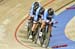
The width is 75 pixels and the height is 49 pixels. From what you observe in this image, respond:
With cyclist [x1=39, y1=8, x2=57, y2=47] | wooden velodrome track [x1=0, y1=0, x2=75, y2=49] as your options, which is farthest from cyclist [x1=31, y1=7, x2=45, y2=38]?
wooden velodrome track [x1=0, y1=0, x2=75, y2=49]

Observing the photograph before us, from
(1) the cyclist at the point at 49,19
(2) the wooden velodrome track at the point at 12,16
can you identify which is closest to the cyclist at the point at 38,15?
(1) the cyclist at the point at 49,19

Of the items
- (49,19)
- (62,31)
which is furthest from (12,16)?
(49,19)

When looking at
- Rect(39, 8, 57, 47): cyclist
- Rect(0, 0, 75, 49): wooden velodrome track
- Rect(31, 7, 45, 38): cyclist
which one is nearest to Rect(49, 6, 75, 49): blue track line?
Rect(0, 0, 75, 49): wooden velodrome track

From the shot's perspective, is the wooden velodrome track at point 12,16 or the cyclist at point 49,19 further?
the wooden velodrome track at point 12,16

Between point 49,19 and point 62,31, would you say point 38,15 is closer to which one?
point 49,19

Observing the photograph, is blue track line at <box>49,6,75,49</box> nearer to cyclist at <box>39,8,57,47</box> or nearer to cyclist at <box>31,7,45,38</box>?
cyclist at <box>39,8,57,47</box>

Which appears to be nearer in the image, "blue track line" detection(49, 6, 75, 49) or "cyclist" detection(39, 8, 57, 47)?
"cyclist" detection(39, 8, 57, 47)

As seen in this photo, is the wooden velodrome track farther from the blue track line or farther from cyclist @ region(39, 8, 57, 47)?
cyclist @ region(39, 8, 57, 47)

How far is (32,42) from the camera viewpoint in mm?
12664

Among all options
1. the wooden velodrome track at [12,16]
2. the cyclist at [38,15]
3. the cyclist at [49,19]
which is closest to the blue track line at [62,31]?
the wooden velodrome track at [12,16]

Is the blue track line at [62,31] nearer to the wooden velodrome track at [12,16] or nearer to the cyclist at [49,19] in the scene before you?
the wooden velodrome track at [12,16]

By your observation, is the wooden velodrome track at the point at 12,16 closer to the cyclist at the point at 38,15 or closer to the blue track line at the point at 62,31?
the blue track line at the point at 62,31

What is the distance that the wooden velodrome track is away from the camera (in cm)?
1227

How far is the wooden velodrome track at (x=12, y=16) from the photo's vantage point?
12273 millimetres
